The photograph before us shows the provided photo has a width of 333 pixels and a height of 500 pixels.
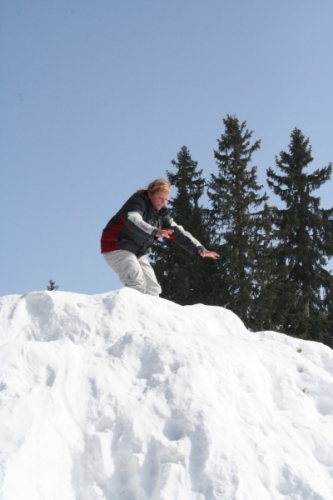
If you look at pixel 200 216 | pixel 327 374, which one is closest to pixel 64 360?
pixel 327 374

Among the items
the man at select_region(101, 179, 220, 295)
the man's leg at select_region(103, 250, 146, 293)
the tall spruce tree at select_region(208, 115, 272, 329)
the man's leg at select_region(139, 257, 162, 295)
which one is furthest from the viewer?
the tall spruce tree at select_region(208, 115, 272, 329)

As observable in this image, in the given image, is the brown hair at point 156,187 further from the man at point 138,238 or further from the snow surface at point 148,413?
the snow surface at point 148,413

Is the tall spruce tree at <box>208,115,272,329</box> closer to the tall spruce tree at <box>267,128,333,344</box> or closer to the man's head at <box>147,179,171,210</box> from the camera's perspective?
the tall spruce tree at <box>267,128,333,344</box>

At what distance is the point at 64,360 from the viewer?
3.65 meters

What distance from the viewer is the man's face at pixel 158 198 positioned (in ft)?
19.4

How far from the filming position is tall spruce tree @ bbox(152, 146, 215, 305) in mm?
21344

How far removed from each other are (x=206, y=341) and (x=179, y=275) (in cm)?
1691

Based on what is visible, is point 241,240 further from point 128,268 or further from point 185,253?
point 128,268

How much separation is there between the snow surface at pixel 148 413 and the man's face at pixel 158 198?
1721mm

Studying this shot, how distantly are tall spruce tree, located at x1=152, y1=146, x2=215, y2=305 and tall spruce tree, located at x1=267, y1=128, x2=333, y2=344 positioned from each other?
3321 millimetres

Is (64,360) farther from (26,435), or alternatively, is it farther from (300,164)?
(300,164)

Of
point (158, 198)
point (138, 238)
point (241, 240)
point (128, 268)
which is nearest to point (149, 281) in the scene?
point (128, 268)

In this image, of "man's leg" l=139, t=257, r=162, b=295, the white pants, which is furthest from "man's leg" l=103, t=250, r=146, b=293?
"man's leg" l=139, t=257, r=162, b=295

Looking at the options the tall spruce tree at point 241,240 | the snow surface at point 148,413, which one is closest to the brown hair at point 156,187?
the snow surface at point 148,413
